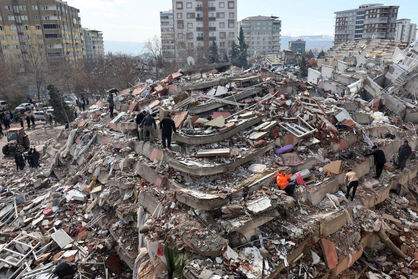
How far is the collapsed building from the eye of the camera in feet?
18.2

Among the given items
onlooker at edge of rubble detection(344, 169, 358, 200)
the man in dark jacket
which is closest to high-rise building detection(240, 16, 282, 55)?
the man in dark jacket

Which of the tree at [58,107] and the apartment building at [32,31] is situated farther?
the apartment building at [32,31]

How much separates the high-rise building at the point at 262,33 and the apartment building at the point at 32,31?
40.4 m

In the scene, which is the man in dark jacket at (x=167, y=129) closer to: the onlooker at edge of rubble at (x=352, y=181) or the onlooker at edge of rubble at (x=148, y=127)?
the onlooker at edge of rubble at (x=148, y=127)

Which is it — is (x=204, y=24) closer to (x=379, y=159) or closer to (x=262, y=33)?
(x=262, y=33)

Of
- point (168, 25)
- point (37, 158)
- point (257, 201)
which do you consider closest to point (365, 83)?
point (257, 201)

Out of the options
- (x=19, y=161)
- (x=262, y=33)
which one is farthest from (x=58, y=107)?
(x=262, y=33)

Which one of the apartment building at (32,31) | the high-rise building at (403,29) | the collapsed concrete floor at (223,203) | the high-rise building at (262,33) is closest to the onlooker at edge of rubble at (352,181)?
the collapsed concrete floor at (223,203)

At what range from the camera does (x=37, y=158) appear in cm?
1280

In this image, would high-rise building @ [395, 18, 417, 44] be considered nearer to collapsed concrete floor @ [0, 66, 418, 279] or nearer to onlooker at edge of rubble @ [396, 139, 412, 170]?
collapsed concrete floor @ [0, 66, 418, 279]

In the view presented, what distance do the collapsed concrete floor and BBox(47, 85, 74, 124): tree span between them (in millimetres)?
9355

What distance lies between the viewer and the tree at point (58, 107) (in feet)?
63.5

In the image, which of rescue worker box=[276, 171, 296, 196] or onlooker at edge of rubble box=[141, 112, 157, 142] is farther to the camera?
onlooker at edge of rubble box=[141, 112, 157, 142]

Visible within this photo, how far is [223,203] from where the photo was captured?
6109mm
